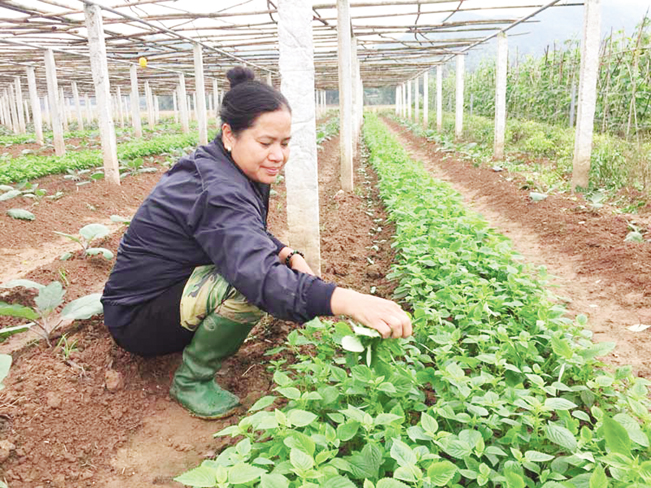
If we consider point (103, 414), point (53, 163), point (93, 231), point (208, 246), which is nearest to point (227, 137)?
point (208, 246)

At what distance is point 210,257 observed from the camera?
7.66 ft

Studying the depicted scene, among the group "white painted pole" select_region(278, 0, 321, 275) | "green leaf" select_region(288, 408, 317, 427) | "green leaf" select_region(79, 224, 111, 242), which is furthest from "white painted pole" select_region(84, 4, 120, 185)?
"green leaf" select_region(288, 408, 317, 427)

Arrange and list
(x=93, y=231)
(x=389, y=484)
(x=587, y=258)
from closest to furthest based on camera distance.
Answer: (x=389, y=484), (x=93, y=231), (x=587, y=258)

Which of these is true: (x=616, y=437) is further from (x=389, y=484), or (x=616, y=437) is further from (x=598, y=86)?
(x=598, y=86)

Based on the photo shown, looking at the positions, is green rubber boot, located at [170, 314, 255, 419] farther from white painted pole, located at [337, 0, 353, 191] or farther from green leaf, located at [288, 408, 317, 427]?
white painted pole, located at [337, 0, 353, 191]

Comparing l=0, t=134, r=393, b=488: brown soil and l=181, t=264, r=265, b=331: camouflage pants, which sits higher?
l=181, t=264, r=265, b=331: camouflage pants

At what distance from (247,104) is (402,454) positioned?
1.67 m

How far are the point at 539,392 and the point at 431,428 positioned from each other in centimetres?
64

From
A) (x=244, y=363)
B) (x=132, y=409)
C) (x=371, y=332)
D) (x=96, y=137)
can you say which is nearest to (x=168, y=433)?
(x=132, y=409)

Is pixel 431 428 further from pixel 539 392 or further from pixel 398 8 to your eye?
pixel 398 8

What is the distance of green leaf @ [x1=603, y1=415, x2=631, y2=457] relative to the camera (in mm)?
1685

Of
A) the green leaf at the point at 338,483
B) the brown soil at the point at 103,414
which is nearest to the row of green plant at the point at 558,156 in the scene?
the brown soil at the point at 103,414

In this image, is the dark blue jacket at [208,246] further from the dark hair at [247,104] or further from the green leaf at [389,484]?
the green leaf at [389,484]

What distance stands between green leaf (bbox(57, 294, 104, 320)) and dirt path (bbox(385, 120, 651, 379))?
2934mm
